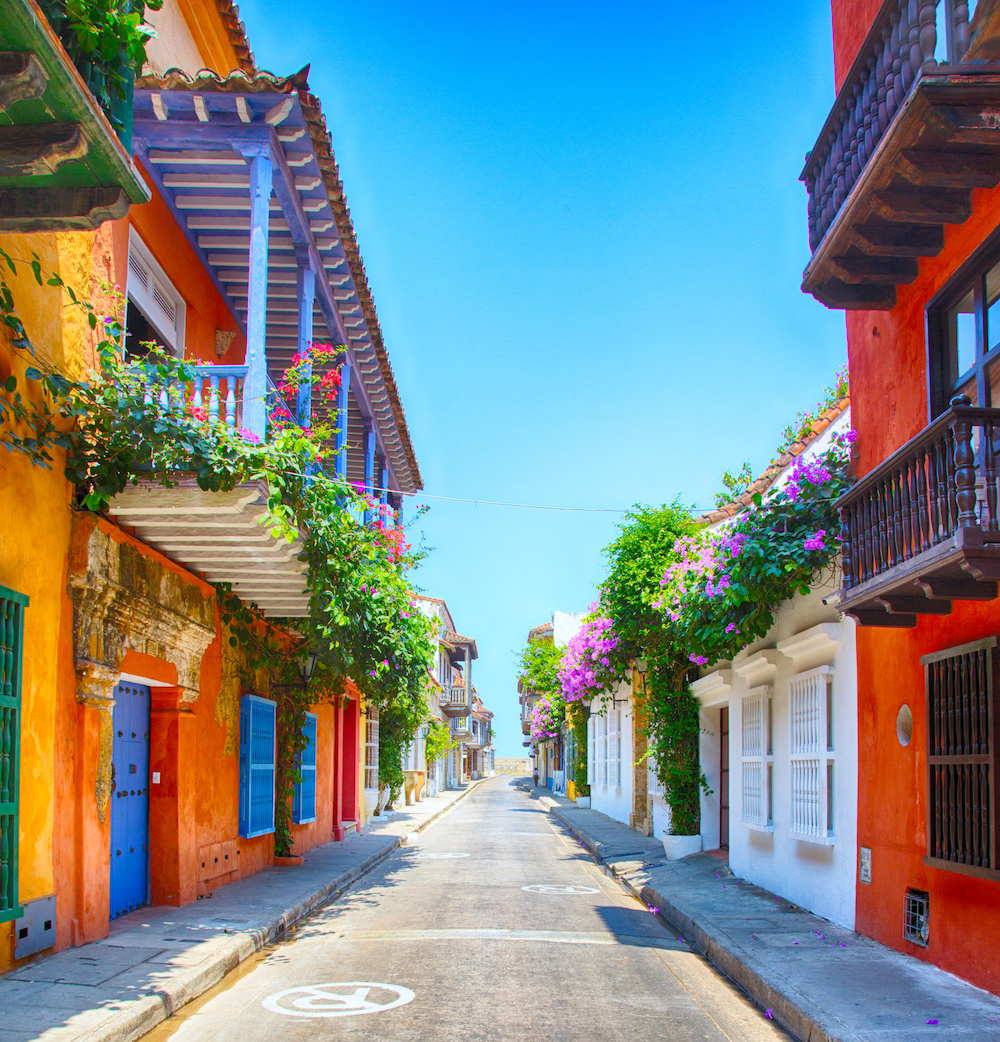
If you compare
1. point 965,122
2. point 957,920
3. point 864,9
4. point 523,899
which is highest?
point 864,9

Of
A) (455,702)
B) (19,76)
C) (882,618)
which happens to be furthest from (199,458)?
(455,702)

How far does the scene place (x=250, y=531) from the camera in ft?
28.3

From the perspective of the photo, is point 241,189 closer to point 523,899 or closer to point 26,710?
point 26,710

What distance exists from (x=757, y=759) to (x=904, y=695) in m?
4.27

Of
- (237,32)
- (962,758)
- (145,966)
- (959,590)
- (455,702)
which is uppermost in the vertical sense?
(237,32)

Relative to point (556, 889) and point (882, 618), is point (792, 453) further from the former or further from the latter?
point (556, 889)

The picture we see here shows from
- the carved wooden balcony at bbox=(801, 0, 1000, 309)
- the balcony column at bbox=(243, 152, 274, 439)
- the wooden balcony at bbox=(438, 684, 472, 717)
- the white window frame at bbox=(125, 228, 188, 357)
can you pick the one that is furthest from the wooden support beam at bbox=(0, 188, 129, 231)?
the wooden balcony at bbox=(438, 684, 472, 717)

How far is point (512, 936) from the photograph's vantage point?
28.8 feet

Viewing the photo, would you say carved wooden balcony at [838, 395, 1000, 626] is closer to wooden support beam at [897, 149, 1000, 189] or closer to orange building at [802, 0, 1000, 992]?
orange building at [802, 0, 1000, 992]

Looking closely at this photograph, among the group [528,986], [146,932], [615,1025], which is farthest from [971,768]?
[146,932]

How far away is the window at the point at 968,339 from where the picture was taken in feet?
22.0

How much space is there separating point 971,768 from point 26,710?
6.38 m

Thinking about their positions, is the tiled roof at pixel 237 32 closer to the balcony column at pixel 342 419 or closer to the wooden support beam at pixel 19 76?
the balcony column at pixel 342 419

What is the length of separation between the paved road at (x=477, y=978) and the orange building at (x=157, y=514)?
5.47 ft
